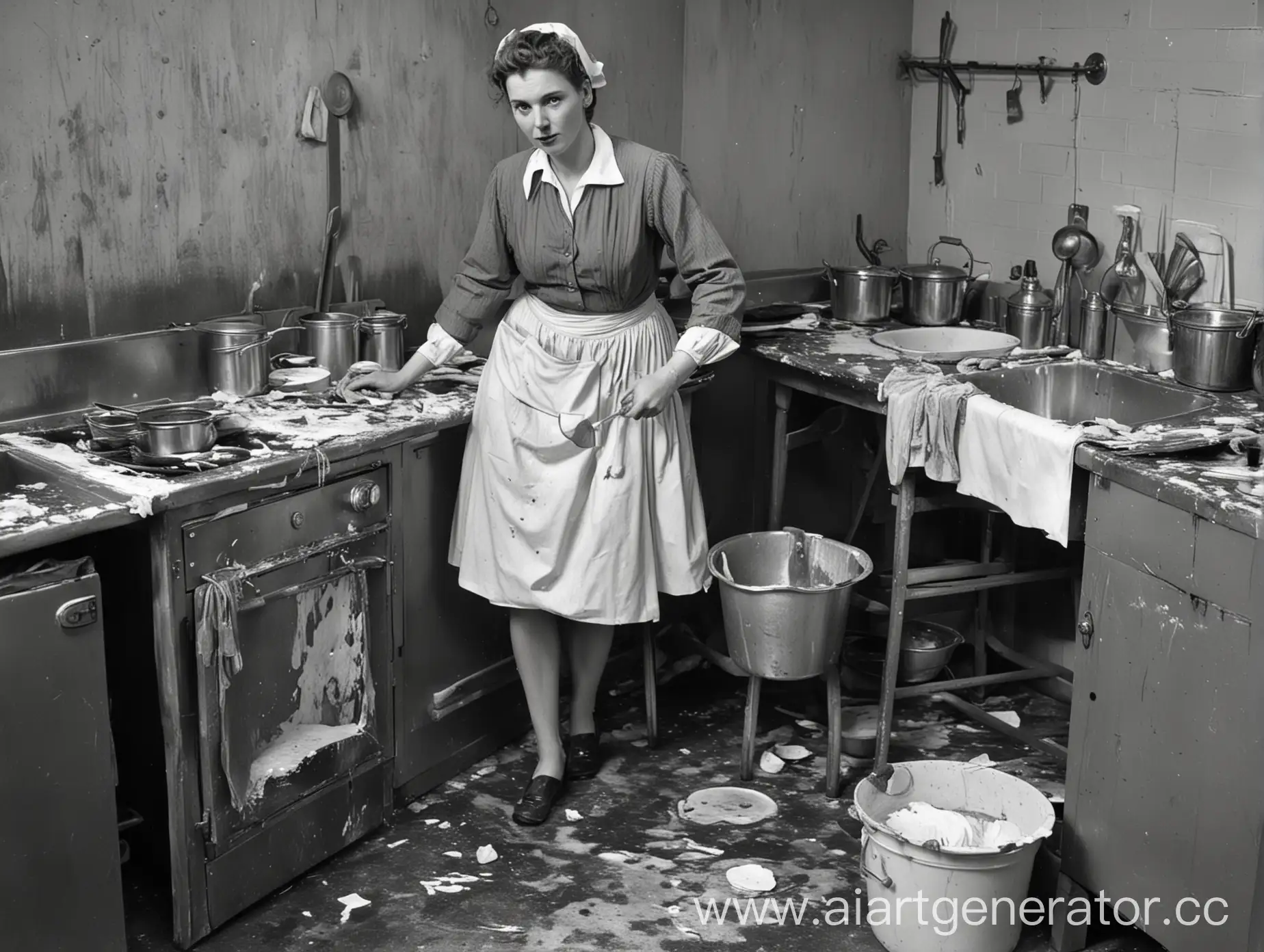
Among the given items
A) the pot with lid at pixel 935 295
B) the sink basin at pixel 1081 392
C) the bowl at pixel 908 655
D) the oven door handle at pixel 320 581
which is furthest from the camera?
the pot with lid at pixel 935 295

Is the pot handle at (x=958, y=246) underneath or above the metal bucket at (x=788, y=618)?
above

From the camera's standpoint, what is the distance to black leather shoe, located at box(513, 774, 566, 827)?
3543mm

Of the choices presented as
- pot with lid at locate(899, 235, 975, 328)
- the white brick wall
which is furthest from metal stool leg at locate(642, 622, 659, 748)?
the white brick wall

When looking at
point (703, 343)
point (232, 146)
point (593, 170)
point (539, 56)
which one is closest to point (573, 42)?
point (539, 56)

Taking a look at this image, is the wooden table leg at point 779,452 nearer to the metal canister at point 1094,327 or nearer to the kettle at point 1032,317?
the kettle at point 1032,317

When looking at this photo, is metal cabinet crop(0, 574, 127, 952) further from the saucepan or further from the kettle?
the kettle

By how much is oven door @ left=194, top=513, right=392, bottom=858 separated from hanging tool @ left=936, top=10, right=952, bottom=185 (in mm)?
2664

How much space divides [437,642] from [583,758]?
0.56 meters

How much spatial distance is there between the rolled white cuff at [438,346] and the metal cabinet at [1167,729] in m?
1.66

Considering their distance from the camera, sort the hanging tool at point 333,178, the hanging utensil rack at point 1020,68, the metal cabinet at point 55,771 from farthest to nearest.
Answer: the hanging utensil rack at point 1020,68, the hanging tool at point 333,178, the metal cabinet at point 55,771

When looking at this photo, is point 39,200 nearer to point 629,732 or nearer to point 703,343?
point 703,343

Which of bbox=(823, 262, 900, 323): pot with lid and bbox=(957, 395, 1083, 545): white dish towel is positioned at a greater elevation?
bbox=(823, 262, 900, 323): pot with lid

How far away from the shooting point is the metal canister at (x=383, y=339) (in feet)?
12.3

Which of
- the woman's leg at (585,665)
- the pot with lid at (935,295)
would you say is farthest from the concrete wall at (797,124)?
the woman's leg at (585,665)
